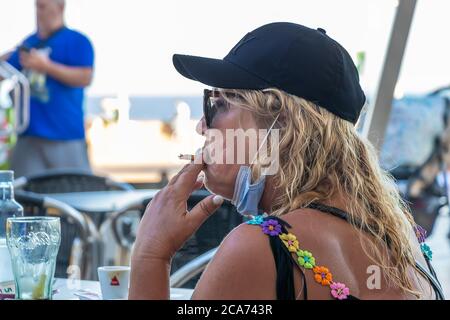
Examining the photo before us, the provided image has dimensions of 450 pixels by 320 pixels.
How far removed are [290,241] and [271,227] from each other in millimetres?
42

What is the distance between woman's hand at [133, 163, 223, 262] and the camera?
1.62 m

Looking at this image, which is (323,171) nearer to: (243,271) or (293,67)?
(293,67)

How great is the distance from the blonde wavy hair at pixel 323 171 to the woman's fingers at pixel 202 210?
121 mm

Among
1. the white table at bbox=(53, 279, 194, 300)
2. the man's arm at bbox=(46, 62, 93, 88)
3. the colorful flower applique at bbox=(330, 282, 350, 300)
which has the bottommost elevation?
the white table at bbox=(53, 279, 194, 300)

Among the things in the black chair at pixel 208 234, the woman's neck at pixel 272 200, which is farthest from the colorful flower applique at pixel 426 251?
the black chair at pixel 208 234

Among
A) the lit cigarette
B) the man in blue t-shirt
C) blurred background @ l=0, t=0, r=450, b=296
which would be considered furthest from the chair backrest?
the lit cigarette

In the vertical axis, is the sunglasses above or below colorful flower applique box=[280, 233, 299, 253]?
above

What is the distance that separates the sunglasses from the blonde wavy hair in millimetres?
18

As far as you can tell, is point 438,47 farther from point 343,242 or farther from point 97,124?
Answer: point 97,124

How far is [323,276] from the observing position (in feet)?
4.79

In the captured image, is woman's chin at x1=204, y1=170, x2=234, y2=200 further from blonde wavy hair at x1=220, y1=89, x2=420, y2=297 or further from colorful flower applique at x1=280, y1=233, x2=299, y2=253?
colorful flower applique at x1=280, y1=233, x2=299, y2=253

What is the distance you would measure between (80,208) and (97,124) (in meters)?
6.93

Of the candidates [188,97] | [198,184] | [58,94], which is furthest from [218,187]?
[188,97]

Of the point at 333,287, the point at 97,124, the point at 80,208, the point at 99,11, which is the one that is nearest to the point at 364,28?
the point at 80,208
